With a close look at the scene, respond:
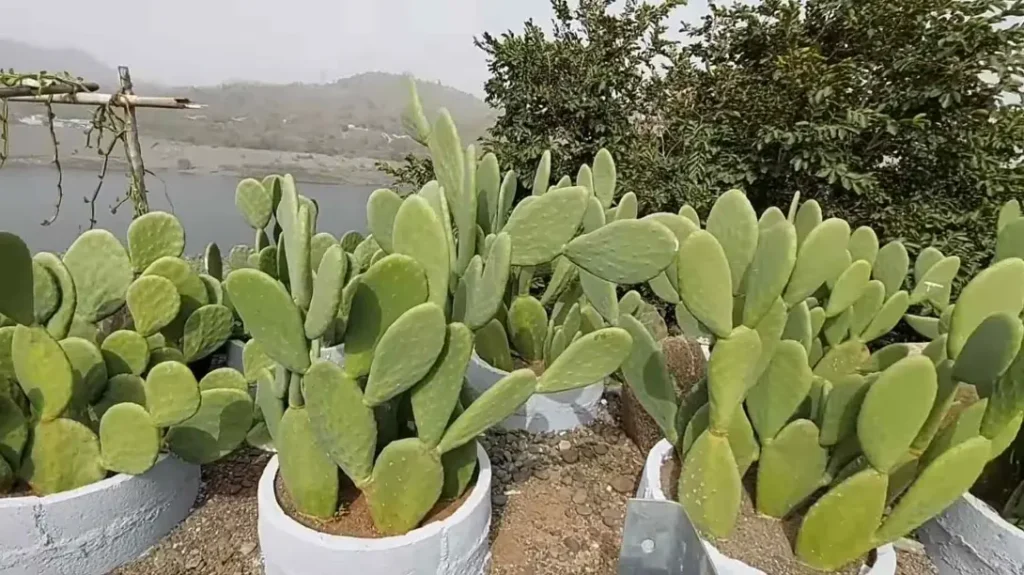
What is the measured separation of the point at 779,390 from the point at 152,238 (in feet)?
3.57

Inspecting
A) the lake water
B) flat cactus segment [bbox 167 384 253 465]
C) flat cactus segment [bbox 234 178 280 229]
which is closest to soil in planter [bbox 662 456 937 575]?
flat cactus segment [bbox 167 384 253 465]

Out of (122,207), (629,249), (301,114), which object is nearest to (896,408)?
(629,249)

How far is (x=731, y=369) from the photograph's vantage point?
0.73 m

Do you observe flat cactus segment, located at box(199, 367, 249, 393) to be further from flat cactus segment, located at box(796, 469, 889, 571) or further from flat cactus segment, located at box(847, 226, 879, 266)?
flat cactus segment, located at box(847, 226, 879, 266)

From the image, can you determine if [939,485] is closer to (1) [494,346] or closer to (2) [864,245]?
(2) [864,245]

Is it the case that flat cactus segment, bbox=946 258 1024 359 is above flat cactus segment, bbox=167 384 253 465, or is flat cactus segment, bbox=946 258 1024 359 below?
above

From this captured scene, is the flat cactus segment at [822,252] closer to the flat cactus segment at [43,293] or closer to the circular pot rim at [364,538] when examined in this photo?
the circular pot rim at [364,538]

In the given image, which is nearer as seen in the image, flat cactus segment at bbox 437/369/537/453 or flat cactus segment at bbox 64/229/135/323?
flat cactus segment at bbox 437/369/537/453

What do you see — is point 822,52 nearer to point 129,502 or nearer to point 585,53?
point 585,53

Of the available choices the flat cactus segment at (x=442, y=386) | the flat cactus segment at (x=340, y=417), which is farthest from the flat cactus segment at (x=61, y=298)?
the flat cactus segment at (x=442, y=386)

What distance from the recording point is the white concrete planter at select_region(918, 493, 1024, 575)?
0.84m

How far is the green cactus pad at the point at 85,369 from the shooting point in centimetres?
92

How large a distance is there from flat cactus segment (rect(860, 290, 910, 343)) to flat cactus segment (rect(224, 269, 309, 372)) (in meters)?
1.02

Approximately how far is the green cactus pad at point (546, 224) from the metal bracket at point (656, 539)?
0.32 metres
